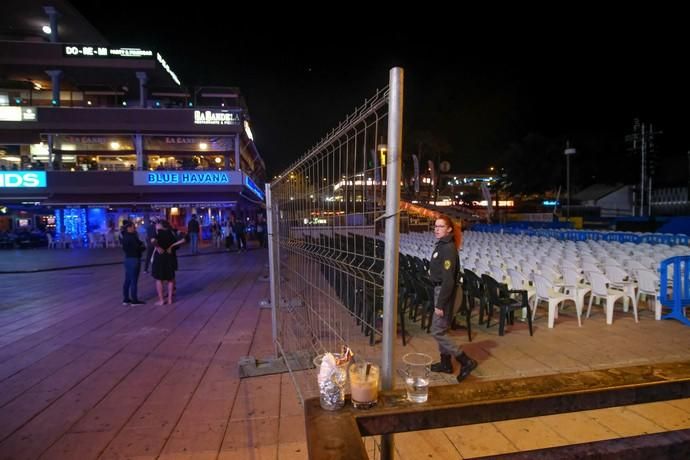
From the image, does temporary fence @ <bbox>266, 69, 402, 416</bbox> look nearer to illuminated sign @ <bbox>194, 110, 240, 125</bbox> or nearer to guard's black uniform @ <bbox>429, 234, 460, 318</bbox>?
guard's black uniform @ <bbox>429, 234, 460, 318</bbox>

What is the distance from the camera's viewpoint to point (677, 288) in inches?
236

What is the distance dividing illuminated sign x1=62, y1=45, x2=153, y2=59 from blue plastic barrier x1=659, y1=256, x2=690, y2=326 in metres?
30.8

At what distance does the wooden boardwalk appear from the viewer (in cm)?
311

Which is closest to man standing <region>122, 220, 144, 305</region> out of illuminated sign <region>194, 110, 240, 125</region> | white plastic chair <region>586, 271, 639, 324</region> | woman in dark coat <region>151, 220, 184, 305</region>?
woman in dark coat <region>151, 220, 184, 305</region>

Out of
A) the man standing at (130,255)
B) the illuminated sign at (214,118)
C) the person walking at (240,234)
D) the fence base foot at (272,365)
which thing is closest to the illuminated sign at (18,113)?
the illuminated sign at (214,118)

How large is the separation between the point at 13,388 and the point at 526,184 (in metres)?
49.4

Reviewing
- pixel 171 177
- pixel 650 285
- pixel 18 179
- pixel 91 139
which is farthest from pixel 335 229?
pixel 91 139

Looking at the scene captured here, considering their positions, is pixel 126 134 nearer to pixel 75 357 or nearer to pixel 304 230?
pixel 75 357

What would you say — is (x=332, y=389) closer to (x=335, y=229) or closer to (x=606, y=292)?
(x=335, y=229)

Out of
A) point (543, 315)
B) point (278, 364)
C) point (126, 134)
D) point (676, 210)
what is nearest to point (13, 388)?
point (278, 364)

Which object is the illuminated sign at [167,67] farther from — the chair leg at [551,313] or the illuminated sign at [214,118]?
the chair leg at [551,313]

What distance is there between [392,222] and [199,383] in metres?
3.69

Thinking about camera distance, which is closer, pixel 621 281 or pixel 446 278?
pixel 446 278

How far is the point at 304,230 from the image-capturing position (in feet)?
12.1
